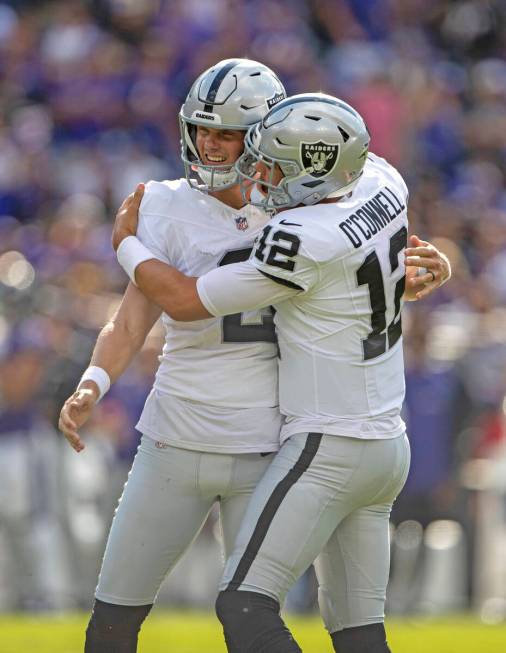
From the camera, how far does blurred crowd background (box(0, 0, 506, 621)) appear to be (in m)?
8.01

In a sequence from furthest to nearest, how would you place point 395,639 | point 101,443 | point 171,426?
point 101,443
point 395,639
point 171,426

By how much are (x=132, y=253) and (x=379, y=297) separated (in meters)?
0.79

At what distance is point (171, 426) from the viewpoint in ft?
14.0

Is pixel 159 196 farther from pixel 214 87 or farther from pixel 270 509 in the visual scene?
pixel 270 509

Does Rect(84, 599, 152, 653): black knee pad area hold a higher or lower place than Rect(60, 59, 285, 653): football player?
lower

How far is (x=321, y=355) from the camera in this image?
398 cm

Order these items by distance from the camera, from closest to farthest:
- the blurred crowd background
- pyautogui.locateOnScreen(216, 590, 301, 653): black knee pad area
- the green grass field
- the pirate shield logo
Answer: pyautogui.locateOnScreen(216, 590, 301, 653): black knee pad area
the pirate shield logo
the green grass field
the blurred crowd background

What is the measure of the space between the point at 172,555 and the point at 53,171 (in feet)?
22.8

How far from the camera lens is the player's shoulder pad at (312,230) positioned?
152 inches

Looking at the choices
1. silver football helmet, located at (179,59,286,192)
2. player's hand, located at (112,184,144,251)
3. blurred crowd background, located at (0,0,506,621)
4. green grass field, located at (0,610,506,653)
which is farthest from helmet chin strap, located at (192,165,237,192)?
blurred crowd background, located at (0,0,506,621)

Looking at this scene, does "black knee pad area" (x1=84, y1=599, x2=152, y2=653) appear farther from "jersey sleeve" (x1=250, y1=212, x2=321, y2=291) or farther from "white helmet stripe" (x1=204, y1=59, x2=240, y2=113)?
"white helmet stripe" (x1=204, y1=59, x2=240, y2=113)

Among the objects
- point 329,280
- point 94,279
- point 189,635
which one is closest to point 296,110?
point 329,280

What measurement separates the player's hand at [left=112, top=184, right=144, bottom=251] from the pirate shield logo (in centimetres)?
64

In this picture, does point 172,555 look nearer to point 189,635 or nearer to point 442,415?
point 189,635
